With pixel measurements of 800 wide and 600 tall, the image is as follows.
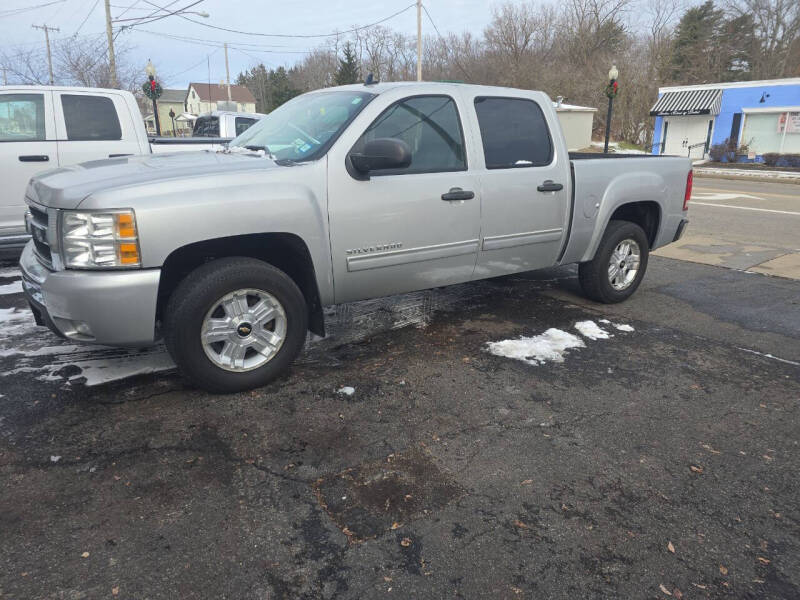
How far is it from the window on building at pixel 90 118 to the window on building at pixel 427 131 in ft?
14.8

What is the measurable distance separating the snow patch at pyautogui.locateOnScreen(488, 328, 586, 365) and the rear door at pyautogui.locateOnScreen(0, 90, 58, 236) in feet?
17.9

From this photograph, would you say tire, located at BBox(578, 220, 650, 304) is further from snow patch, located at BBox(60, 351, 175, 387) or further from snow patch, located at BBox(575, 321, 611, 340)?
snow patch, located at BBox(60, 351, 175, 387)

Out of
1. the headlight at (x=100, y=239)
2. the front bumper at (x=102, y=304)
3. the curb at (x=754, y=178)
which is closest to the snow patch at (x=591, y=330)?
the front bumper at (x=102, y=304)

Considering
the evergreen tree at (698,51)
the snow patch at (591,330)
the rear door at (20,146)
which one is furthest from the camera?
the evergreen tree at (698,51)

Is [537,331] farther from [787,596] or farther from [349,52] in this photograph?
[349,52]

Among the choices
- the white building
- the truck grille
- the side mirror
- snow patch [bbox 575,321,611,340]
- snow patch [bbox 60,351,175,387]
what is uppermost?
the white building

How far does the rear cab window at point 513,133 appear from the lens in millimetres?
4512

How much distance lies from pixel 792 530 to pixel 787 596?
45 cm

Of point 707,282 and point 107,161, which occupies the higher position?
point 107,161

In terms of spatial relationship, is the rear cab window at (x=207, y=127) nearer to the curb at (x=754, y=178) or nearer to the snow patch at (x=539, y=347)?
the snow patch at (x=539, y=347)

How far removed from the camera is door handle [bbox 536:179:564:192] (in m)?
4.72

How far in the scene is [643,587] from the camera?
2205 millimetres

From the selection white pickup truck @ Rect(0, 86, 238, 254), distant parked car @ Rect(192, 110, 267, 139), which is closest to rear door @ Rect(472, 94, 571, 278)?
white pickup truck @ Rect(0, 86, 238, 254)

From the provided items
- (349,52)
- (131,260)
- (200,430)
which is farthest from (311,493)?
(349,52)
